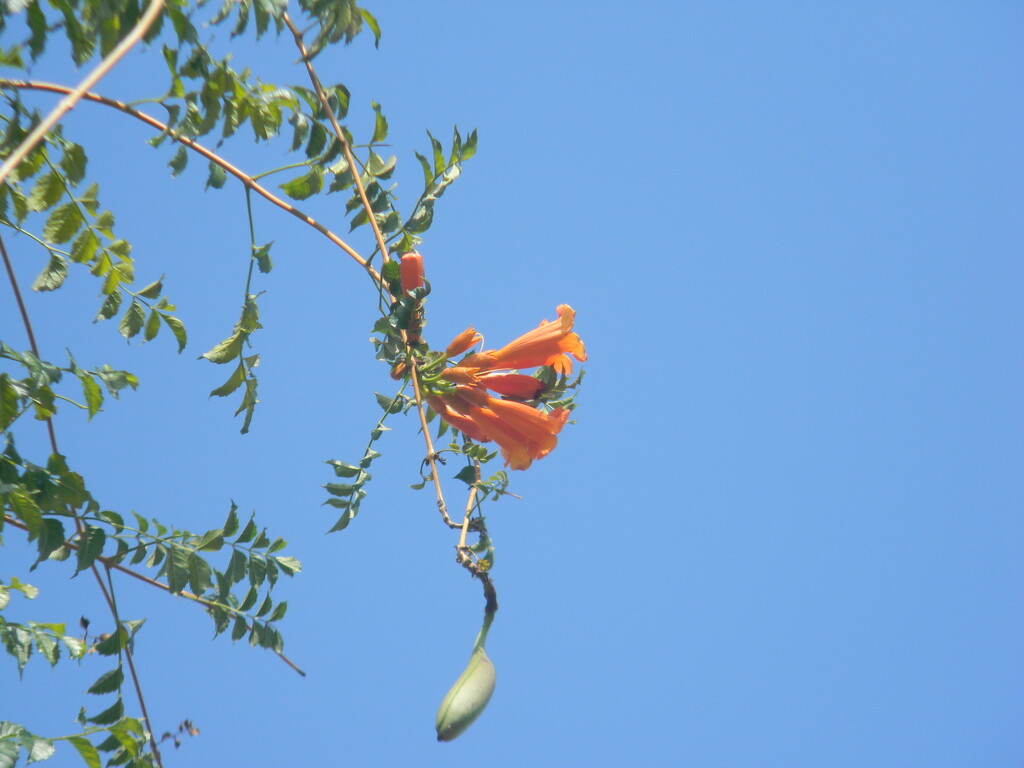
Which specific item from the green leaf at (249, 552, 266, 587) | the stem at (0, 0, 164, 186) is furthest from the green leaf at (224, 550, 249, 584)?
the stem at (0, 0, 164, 186)

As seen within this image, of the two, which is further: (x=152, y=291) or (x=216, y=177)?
(x=152, y=291)

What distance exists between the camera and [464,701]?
2016 mm

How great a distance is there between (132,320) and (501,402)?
1324mm

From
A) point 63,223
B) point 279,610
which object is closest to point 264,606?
point 279,610

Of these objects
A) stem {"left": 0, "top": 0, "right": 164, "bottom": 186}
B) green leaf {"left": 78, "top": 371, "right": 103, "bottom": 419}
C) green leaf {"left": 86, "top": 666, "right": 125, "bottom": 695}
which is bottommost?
stem {"left": 0, "top": 0, "right": 164, "bottom": 186}

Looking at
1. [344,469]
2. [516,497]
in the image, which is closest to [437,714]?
[516,497]

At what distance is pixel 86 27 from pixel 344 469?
4.64ft

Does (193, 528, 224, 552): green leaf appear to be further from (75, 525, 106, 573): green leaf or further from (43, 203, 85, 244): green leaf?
(43, 203, 85, 244): green leaf

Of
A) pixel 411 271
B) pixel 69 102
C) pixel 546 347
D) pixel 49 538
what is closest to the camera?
pixel 69 102

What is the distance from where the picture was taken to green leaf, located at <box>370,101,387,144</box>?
281 cm

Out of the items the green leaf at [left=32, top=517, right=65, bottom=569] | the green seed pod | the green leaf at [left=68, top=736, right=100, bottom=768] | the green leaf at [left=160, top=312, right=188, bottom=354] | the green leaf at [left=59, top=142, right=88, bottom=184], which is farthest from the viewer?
the green leaf at [left=160, top=312, right=188, bottom=354]

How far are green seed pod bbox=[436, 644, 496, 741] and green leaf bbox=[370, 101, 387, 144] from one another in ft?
5.51

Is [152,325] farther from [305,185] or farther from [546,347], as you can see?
[546,347]

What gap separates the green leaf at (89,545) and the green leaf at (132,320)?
796 millimetres
